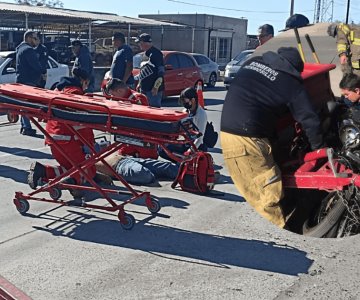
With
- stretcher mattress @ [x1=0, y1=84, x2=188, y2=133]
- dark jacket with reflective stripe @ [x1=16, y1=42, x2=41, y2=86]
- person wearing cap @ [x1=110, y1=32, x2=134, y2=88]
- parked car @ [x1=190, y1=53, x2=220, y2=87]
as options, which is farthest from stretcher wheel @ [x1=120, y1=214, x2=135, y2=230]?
parked car @ [x1=190, y1=53, x2=220, y2=87]

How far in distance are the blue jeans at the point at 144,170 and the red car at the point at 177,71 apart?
7.67 meters

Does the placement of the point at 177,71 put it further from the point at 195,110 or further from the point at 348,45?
the point at 348,45

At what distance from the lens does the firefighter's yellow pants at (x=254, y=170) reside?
0.65 metres

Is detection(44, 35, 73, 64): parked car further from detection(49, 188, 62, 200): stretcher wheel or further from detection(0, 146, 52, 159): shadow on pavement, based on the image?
detection(49, 188, 62, 200): stretcher wheel

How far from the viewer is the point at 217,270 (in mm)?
3178

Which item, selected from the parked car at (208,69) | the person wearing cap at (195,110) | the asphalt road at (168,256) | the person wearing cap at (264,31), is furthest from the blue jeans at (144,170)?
the parked car at (208,69)

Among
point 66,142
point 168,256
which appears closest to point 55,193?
point 66,142

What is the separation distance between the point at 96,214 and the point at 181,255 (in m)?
1.06

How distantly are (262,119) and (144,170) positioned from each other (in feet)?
14.5

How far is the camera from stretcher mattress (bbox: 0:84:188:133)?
9.29 ft

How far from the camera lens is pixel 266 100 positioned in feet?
2.00

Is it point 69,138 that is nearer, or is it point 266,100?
point 266,100

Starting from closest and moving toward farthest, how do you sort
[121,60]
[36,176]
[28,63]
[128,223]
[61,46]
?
1. [128,223]
2. [36,176]
3. [121,60]
4. [28,63]
5. [61,46]

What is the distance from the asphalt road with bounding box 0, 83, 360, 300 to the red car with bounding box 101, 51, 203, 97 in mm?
8611
